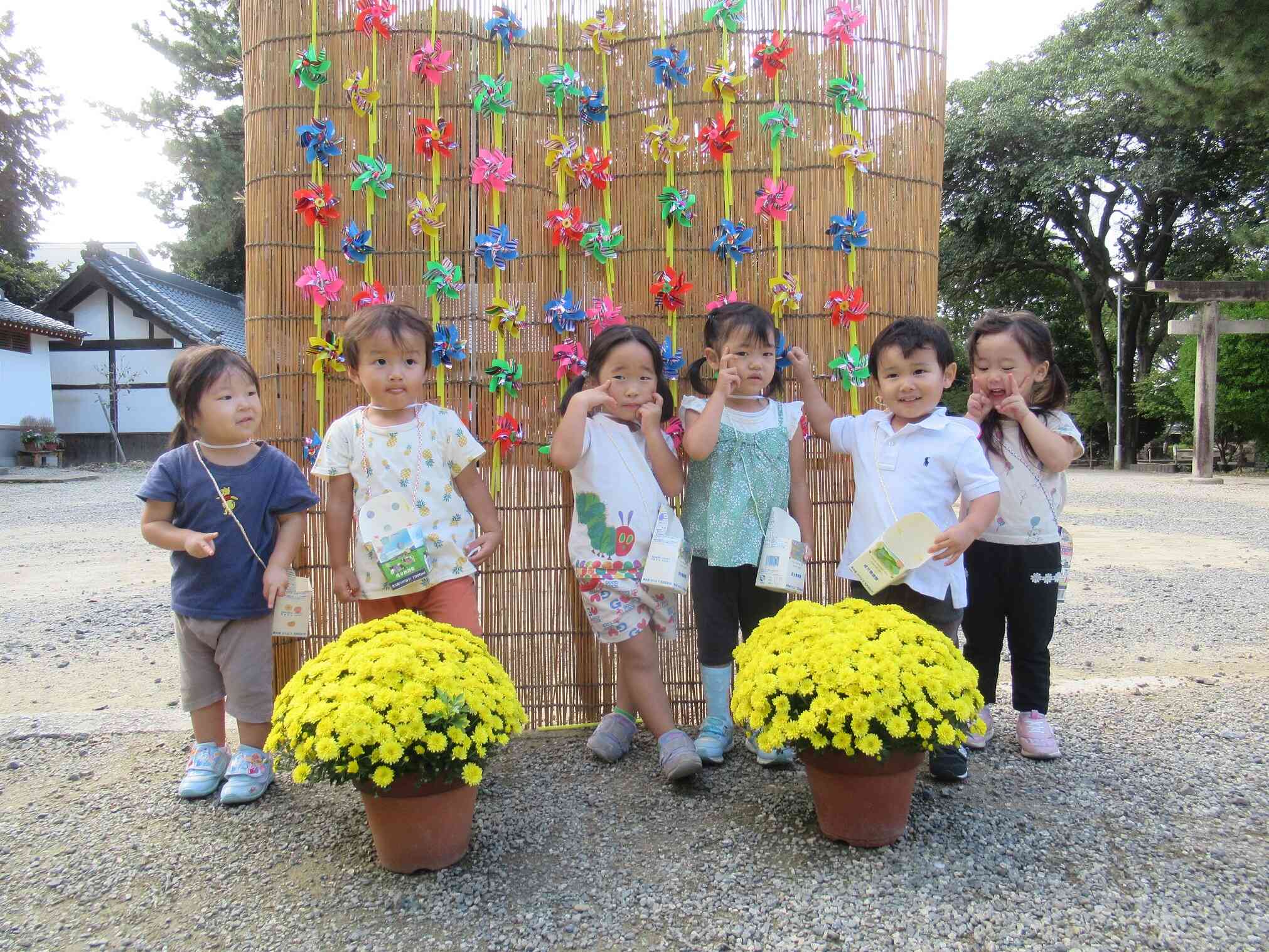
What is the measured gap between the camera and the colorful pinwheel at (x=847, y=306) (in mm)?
3121

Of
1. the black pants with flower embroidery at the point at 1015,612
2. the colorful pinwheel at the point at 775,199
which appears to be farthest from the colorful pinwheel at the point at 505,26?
the black pants with flower embroidery at the point at 1015,612

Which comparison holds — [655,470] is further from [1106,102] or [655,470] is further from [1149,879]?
[1106,102]

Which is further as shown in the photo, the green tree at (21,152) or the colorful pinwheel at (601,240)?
the green tree at (21,152)

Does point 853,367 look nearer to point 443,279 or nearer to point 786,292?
point 786,292

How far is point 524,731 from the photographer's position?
328 cm

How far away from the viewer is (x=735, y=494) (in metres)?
2.84

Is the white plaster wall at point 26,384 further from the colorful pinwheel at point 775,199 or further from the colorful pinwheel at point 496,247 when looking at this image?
the colorful pinwheel at point 775,199

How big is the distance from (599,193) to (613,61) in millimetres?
494

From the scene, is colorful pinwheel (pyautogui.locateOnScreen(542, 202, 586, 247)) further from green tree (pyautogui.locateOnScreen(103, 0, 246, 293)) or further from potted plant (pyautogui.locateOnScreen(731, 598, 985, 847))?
green tree (pyautogui.locateOnScreen(103, 0, 246, 293))

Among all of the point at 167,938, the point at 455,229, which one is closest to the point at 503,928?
the point at 167,938

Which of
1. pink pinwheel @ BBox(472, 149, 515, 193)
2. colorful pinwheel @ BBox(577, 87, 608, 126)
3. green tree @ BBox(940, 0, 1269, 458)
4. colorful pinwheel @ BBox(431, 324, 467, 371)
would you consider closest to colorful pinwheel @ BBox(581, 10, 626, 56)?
colorful pinwheel @ BBox(577, 87, 608, 126)

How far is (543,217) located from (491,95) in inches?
17.5

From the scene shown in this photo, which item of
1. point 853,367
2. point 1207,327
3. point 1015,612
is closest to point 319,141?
point 853,367

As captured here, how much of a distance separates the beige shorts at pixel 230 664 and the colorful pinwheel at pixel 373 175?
4.93 feet
